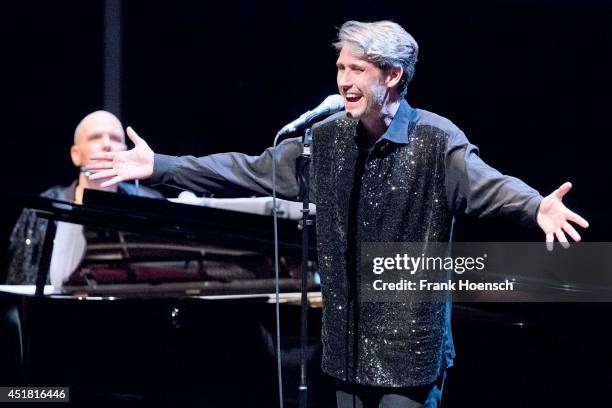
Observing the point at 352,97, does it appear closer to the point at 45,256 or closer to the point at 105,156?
the point at 105,156

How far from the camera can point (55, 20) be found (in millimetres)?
5996

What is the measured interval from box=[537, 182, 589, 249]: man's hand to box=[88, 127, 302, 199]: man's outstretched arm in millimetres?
790

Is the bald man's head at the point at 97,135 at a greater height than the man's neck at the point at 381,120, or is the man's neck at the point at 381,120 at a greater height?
the bald man's head at the point at 97,135

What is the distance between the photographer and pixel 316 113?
2.43m

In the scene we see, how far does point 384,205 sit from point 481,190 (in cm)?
29

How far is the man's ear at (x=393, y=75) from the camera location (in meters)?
2.48

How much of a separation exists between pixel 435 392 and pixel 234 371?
1807 mm

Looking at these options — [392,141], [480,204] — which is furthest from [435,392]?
[392,141]

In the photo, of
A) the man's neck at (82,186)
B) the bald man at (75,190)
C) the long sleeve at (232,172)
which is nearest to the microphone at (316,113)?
the long sleeve at (232,172)

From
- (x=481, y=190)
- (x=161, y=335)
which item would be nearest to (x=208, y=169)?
(x=481, y=190)

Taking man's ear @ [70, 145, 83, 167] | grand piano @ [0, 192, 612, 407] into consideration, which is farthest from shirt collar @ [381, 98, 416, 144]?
man's ear @ [70, 145, 83, 167]

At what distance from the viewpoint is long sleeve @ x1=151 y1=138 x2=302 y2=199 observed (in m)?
2.68

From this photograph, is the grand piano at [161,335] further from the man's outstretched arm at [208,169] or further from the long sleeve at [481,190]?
the long sleeve at [481,190]

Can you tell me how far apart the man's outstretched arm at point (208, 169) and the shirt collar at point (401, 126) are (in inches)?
13.1
